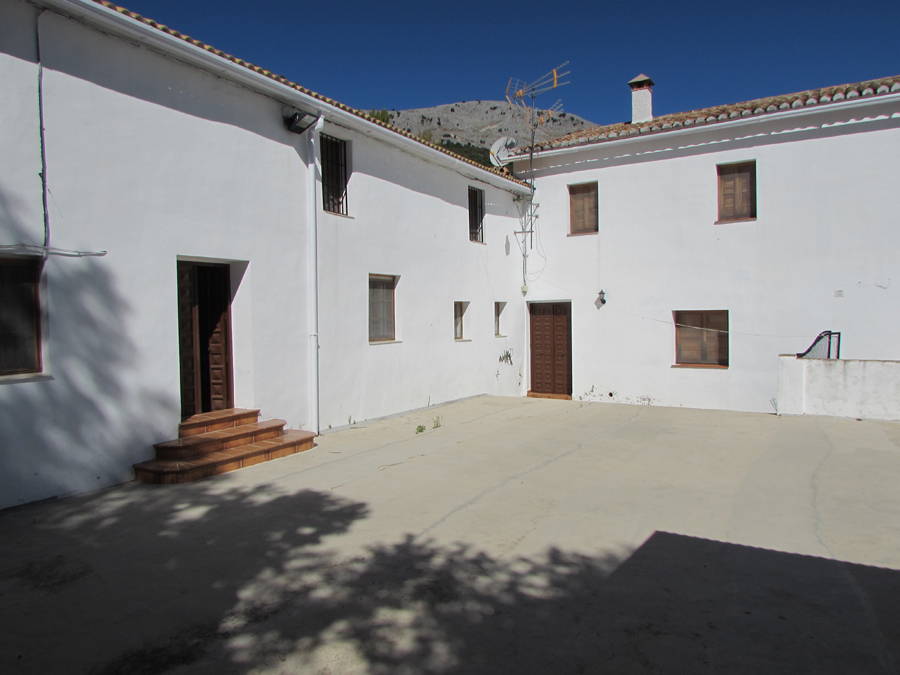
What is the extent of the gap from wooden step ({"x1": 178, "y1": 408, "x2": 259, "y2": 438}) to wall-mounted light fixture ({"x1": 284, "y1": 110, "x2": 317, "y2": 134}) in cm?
397

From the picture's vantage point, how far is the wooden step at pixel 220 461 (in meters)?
5.93

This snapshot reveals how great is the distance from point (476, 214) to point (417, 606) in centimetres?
1059

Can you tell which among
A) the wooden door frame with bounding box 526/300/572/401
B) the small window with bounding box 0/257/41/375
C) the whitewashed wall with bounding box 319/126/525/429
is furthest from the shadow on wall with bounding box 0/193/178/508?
the wooden door frame with bounding box 526/300/572/401

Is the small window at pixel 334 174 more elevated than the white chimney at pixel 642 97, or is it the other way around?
the white chimney at pixel 642 97

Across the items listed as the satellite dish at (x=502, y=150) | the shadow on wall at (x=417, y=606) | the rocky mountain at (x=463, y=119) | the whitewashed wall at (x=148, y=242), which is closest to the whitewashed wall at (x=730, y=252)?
the satellite dish at (x=502, y=150)

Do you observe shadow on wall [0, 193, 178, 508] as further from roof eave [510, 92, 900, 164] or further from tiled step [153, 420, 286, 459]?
roof eave [510, 92, 900, 164]

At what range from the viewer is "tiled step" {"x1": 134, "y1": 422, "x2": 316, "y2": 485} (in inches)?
234

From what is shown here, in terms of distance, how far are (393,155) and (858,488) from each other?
8298 mm

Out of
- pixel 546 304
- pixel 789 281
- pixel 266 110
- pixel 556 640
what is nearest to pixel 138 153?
pixel 266 110

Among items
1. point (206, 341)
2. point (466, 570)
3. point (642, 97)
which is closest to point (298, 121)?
point (206, 341)

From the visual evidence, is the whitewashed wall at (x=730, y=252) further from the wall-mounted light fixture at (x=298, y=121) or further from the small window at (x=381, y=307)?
the wall-mounted light fixture at (x=298, y=121)

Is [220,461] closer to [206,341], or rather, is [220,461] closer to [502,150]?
[206,341]

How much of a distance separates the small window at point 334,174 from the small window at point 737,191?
7609mm

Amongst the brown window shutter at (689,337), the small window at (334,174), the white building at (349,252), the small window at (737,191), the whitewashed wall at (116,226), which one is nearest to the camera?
the whitewashed wall at (116,226)
